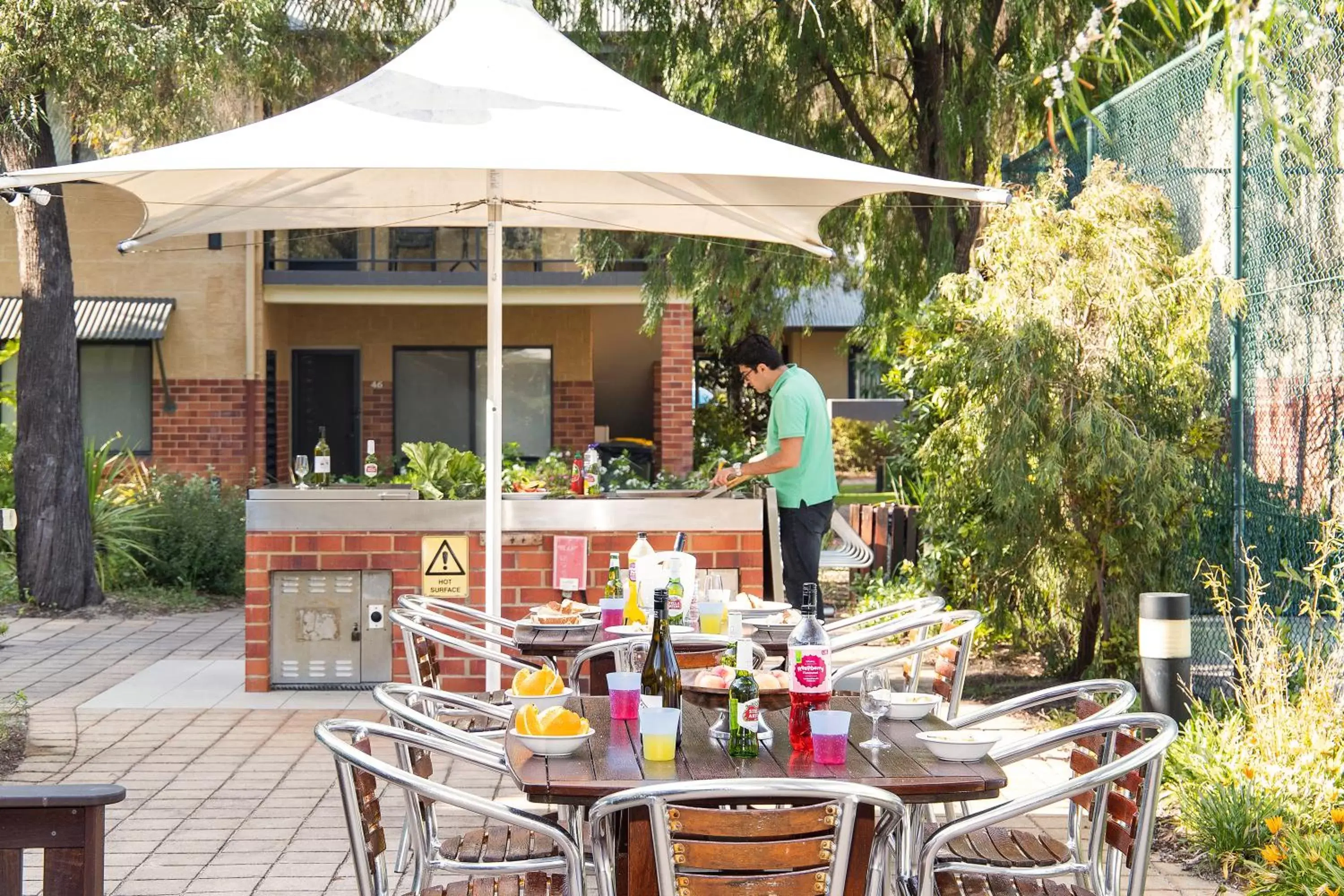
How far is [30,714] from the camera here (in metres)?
8.14

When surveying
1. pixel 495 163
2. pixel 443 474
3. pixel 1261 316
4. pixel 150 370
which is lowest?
pixel 443 474

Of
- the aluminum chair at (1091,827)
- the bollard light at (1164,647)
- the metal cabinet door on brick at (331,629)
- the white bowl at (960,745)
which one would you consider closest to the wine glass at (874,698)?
the white bowl at (960,745)

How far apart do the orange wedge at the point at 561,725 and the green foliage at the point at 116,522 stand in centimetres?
997

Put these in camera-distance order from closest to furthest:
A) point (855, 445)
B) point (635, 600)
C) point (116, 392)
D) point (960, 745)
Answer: point (960, 745), point (635, 600), point (116, 392), point (855, 445)

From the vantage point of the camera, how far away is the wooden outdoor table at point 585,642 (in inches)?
222

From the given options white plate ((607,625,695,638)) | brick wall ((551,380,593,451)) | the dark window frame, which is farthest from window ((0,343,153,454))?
white plate ((607,625,695,638))

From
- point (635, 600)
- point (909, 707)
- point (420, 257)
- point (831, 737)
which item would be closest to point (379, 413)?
point (420, 257)

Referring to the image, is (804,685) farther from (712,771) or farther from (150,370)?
(150,370)

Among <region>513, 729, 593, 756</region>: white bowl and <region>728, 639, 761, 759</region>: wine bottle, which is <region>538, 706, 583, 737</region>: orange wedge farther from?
<region>728, 639, 761, 759</region>: wine bottle

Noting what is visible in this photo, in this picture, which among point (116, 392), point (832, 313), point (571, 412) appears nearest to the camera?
point (116, 392)

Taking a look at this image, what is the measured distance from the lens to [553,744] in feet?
12.1

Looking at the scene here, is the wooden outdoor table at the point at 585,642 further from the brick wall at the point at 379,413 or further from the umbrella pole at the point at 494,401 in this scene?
the brick wall at the point at 379,413

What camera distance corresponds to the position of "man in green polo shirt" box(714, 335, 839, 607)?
8141 mm

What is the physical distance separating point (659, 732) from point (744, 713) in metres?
0.23
